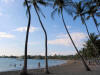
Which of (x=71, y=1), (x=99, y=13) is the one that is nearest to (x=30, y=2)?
(x=71, y=1)

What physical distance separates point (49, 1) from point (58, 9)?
3.27 meters

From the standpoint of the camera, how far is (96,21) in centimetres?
2117

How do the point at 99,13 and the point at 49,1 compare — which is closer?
the point at 49,1

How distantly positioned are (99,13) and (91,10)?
1.80 m

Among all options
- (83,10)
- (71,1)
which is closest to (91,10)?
(83,10)

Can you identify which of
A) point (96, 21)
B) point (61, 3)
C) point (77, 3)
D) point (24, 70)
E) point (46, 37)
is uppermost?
point (77, 3)

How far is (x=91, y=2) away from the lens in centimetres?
1647

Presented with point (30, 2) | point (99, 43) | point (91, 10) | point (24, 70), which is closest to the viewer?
point (24, 70)

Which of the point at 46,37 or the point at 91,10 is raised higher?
the point at 91,10

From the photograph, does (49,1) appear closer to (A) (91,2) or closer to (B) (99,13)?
(A) (91,2)

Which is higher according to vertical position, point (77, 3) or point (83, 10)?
point (77, 3)

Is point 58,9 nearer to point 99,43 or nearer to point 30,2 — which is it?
point 30,2

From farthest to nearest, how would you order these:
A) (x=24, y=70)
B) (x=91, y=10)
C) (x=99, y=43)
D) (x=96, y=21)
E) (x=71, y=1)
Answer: (x=99, y=43) → (x=96, y=21) → (x=91, y=10) → (x=71, y=1) → (x=24, y=70)

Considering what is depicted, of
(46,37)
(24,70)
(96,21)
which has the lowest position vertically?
(24,70)
